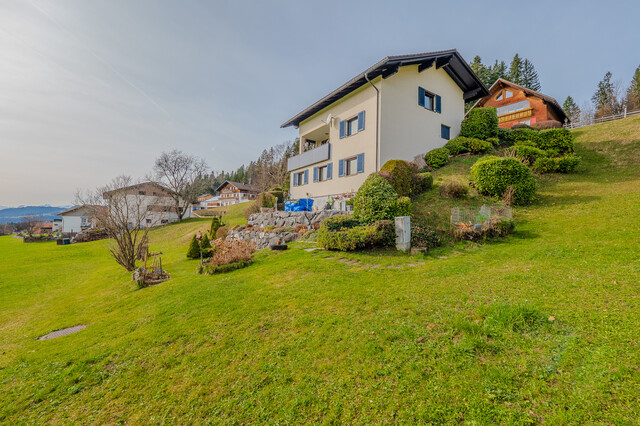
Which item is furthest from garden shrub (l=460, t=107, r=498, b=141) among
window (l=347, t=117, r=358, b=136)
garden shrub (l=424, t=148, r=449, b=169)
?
window (l=347, t=117, r=358, b=136)

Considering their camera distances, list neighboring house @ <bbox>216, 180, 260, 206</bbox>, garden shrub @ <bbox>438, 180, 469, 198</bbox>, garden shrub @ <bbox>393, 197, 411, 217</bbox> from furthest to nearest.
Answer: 1. neighboring house @ <bbox>216, 180, 260, 206</bbox>
2. garden shrub @ <bbox>438, 180, 469, 198</bbox>
3. garden shrub @ <bbox>393, 197, 411, 217</bbox>

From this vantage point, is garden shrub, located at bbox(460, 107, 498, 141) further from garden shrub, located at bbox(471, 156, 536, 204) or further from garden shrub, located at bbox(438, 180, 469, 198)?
garden shrub, located at bbox(438, 180, 469, 198)

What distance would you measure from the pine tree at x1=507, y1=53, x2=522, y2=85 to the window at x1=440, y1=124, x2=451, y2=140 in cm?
4151

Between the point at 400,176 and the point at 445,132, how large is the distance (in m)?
10.1

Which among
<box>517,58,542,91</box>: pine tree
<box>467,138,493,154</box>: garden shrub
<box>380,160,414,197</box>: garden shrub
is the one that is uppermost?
<box>517,58,542,91</box>: pine tree

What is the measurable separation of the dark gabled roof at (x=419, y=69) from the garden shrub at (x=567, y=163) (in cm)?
912

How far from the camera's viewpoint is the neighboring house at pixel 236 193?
62.8 m

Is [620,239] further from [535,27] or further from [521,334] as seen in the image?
[535,27]

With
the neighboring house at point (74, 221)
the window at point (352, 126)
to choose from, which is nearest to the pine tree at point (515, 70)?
the window at point (352, 126)

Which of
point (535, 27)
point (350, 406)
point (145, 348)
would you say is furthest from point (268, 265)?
point (535, 27)

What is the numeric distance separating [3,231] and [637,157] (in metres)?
98.5

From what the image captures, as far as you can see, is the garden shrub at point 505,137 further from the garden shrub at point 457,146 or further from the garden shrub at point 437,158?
the garden shrub at point 437,158

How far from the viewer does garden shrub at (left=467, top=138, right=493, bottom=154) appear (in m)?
16.3

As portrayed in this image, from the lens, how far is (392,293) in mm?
5023
